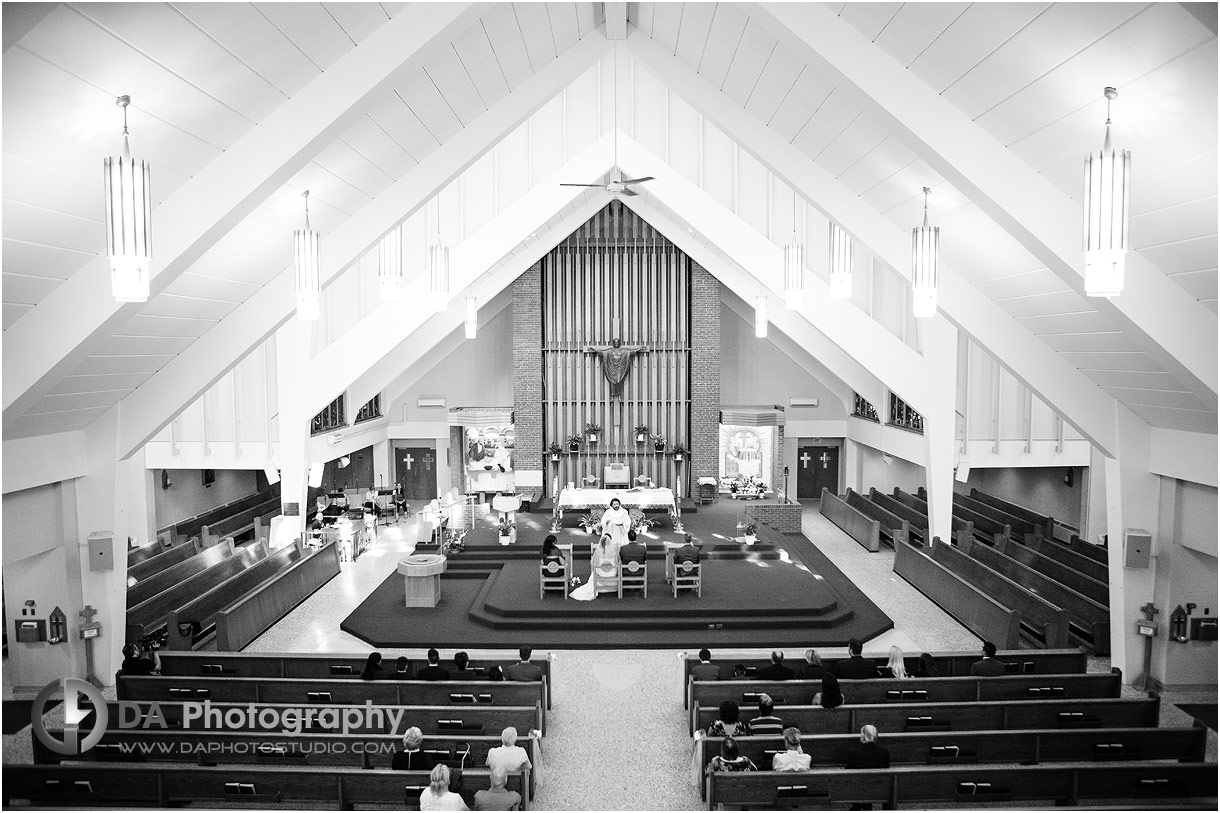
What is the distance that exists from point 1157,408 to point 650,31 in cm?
671

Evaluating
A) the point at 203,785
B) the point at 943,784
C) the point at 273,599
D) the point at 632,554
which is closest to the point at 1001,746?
the point at 943,784

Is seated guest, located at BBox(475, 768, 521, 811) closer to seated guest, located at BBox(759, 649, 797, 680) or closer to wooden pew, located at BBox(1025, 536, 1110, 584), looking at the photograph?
seated guest, located at BBox(759, 649, 797, 680)

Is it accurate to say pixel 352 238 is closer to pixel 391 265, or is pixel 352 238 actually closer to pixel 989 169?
pixel 391 265

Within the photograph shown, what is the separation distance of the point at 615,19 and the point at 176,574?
960cm

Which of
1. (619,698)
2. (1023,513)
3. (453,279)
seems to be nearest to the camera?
(619,698)

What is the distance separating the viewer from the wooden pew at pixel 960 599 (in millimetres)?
9617

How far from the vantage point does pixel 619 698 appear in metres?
8.59

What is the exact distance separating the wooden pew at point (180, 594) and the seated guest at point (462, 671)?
3915mm

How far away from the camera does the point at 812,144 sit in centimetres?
885

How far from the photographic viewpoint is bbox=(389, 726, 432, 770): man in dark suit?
6109mm

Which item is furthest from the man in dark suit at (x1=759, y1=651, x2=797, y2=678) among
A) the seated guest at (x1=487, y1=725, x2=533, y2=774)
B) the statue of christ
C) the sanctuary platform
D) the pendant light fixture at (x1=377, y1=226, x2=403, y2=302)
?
the statue of christ

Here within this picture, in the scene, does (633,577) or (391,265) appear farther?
(633,577)

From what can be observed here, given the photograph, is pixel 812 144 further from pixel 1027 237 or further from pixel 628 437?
pixel 628 437

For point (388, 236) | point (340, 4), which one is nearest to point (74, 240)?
point (340, 4)
